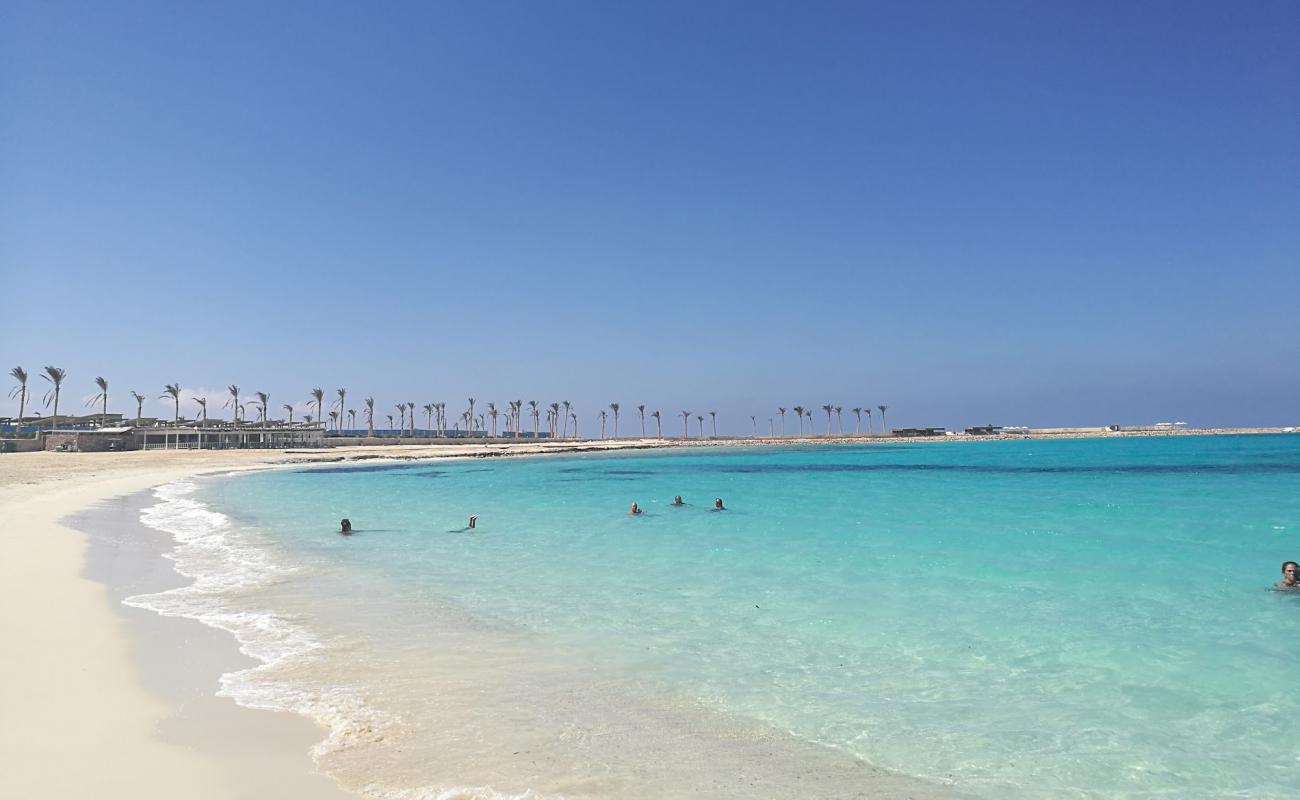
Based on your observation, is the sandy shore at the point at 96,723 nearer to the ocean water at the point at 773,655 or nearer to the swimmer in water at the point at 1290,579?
the ocean water at the point at 773,655

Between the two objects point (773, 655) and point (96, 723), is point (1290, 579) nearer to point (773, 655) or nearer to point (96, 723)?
point (773, 655)

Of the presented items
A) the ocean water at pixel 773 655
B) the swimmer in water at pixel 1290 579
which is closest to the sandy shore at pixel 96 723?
the ocean water at pixel 773 655

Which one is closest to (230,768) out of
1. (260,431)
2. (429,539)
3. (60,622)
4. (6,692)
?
(6,692)

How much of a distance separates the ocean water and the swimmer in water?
29 cm

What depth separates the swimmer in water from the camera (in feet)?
36.0

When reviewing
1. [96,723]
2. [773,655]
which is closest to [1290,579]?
[773,655]

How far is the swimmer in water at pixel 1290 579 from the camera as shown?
1098cm

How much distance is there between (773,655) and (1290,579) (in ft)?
29.3

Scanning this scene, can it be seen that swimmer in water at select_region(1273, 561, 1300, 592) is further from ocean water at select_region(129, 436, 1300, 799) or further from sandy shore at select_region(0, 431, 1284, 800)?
sandy shore at select_region(0, 431, 1284, 800)

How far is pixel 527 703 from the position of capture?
6523 millimetres

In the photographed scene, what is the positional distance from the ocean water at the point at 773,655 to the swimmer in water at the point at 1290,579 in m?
0.29

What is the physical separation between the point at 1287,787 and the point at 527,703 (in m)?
5.76

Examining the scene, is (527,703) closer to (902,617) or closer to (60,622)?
(902,617)

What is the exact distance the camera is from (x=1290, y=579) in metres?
11.1
